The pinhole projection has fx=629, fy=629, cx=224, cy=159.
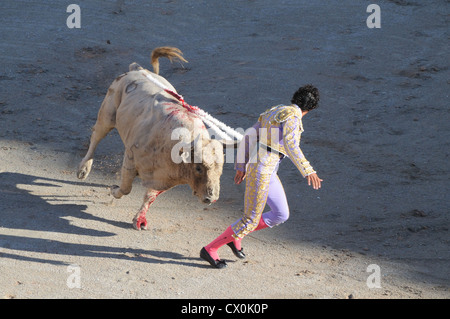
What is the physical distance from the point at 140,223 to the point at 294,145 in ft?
7.92

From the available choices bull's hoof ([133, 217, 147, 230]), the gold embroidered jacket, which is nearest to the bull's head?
the gold embroidered jacket

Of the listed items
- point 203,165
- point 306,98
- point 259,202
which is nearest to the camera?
point 306,98

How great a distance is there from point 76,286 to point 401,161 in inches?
216

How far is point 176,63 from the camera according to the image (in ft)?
43.4

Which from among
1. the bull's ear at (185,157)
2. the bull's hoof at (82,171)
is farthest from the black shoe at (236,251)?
the bull's hoof at (82,171)

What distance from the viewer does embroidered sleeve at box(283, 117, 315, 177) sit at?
6.02 meters

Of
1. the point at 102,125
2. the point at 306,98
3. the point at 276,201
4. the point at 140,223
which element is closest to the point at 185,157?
the point at 276,201

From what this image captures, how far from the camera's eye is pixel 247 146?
650 cm

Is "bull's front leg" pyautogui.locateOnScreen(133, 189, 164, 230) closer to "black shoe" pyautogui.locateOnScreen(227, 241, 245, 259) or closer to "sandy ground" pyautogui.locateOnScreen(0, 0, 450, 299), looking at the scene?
"sandy ground" pyautogui.locateOnScreen(0, 0, 450, 299)

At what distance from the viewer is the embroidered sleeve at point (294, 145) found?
237 inches

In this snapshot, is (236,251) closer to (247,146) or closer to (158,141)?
(247,146)

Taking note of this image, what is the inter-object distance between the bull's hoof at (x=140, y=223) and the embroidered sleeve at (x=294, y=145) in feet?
7.55

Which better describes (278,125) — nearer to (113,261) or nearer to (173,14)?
(113,261)

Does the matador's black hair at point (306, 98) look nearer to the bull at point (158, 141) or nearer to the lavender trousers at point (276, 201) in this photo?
the lavender trousers at point (276, 201)
